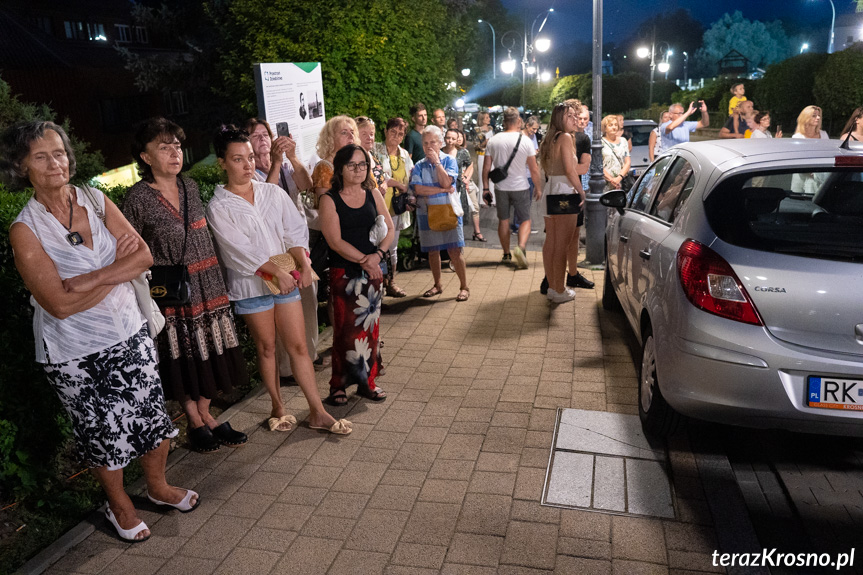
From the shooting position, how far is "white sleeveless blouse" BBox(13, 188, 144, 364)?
3307 millimetres

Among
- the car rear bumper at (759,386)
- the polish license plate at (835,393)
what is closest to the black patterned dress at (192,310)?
the car rear bumper at (759,386)

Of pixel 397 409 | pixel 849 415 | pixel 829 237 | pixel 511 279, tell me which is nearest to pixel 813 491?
pixel 849 415

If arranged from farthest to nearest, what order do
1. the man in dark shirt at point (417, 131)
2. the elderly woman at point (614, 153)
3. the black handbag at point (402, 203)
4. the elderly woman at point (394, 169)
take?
the elderly woman at point (614, 153), the man in dark shirt at point (417, 131), the elderly woman at point (394, 169), the black handbag at point (402, 203)

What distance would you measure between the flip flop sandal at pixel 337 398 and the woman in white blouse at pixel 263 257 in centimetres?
40

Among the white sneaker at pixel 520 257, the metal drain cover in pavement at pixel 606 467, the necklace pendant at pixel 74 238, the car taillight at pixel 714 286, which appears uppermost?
the necklace pendant at pixel 74 238

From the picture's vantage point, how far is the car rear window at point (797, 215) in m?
3.70

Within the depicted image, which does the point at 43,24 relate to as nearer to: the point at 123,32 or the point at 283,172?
the point at 123,32

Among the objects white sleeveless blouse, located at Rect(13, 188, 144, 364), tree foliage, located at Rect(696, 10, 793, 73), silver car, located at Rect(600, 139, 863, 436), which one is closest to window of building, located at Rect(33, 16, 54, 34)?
white sleeveless blouse, located at Rect(13, 188, 144, 364)

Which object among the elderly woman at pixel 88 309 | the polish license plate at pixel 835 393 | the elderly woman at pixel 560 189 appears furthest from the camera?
the elderly woman at pixel 560 189

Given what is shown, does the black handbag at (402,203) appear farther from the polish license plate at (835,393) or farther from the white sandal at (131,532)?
the polish license plate at (835,393)

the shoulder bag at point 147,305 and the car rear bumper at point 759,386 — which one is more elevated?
the shoulder bag at point 147,305

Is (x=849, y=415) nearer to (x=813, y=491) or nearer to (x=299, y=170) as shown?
(x=813, y=491)

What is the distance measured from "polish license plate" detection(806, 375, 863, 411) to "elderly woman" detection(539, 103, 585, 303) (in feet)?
13.5

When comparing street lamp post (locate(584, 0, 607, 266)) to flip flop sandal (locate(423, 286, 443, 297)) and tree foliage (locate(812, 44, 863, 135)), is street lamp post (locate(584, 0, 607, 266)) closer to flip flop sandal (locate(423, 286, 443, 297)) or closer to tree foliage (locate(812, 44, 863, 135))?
flip flop sandal (locate(423, 286, 443, 297))
